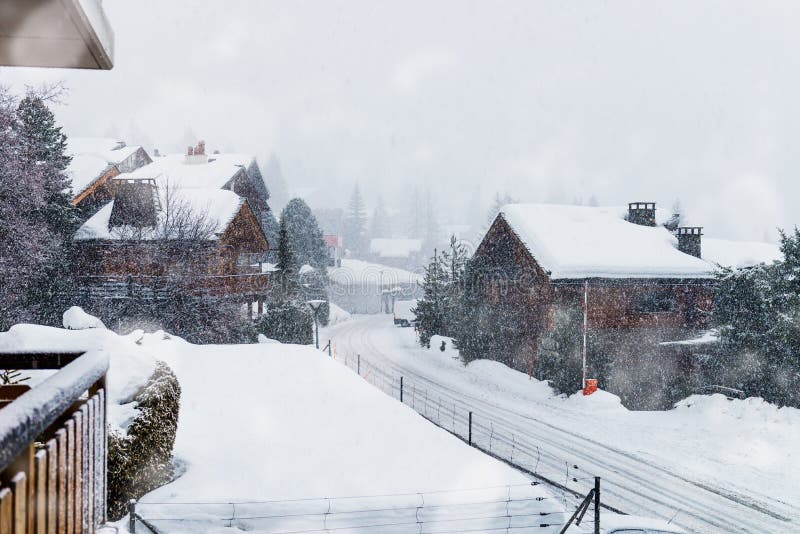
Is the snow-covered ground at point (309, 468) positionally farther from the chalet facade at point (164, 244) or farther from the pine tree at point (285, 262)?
the pine tree at point (285, 262)

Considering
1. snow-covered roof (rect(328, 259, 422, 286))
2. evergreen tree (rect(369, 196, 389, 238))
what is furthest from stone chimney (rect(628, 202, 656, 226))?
evergreen tree (rect(369, 196, 389, 238))

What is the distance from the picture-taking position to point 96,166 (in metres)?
34.5

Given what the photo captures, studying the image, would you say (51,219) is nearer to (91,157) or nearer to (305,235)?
(91,157)

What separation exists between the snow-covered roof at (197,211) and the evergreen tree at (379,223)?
94.1 meters

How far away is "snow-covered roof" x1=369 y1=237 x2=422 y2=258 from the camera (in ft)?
341

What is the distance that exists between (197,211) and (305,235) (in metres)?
32.7

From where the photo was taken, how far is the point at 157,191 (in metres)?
29.3

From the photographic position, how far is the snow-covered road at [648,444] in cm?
1370

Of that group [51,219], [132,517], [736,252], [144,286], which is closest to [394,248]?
[736,252]

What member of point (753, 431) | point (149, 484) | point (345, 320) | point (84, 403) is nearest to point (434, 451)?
point (149, 484)

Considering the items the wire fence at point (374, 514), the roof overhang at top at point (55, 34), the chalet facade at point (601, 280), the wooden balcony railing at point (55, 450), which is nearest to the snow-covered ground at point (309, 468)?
the wire fence at point (374, 514)

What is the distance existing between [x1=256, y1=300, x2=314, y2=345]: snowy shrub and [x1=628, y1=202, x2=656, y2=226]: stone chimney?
2046 centimetres

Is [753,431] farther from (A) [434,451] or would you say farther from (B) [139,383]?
(B) [139,383]

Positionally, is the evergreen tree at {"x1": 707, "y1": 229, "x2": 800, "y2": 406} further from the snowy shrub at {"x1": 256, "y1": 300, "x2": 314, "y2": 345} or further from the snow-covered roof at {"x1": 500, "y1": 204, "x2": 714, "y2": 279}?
the snowy shrub at {"x1": 256, "y1": 300, "x2": 314, "y2": 345}
